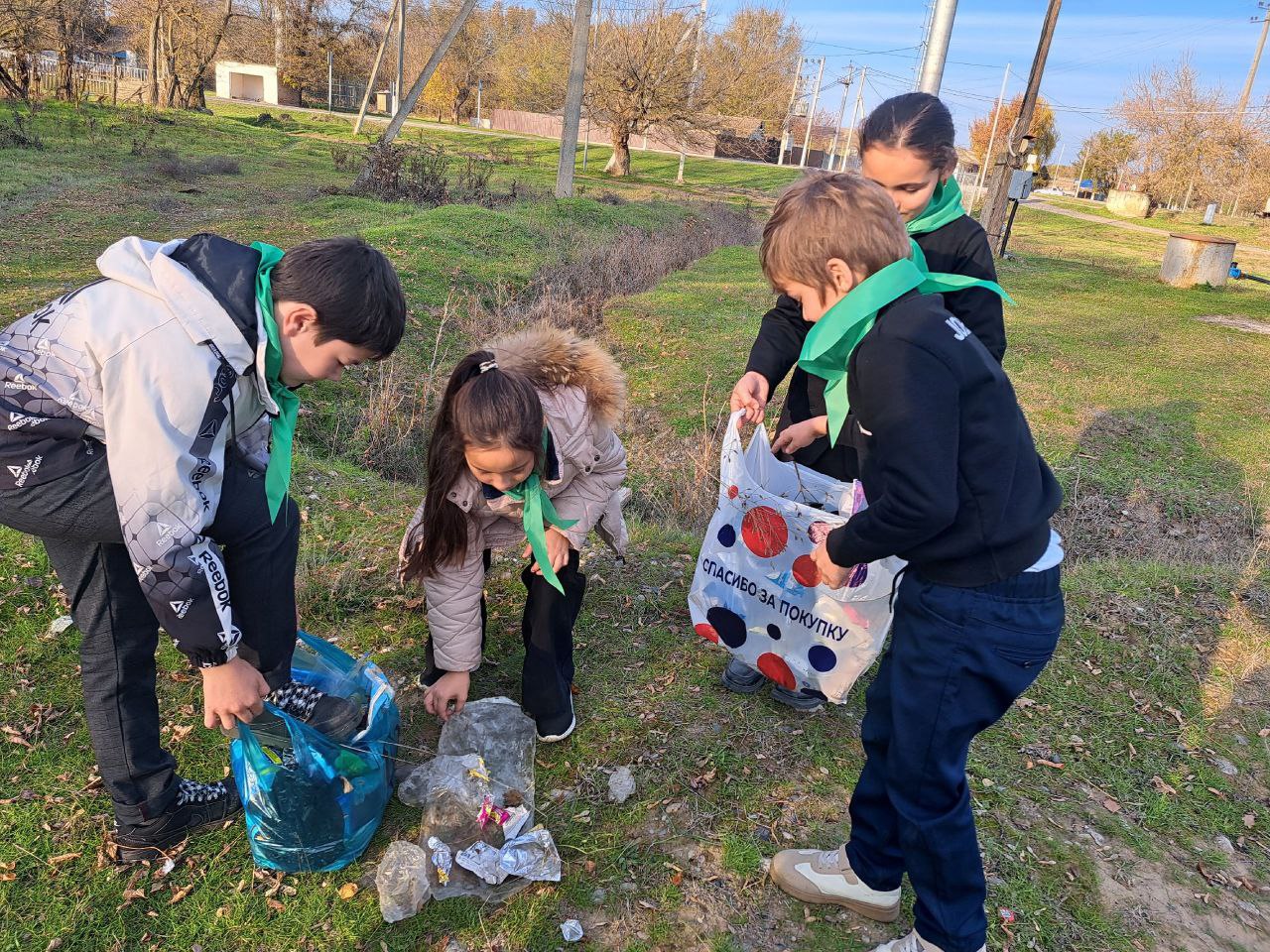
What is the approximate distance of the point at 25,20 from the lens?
16078mm

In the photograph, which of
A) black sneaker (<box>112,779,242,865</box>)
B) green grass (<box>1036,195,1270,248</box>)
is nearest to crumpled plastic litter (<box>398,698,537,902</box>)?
black sneaker (<box>112,779,242,865</box>)

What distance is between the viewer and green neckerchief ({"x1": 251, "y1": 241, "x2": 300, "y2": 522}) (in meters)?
1.75

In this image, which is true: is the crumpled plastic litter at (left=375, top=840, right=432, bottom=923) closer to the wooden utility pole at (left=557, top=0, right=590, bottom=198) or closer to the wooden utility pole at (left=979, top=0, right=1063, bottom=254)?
the wooden utility pole at (left=979, top=0, right=1063, bottom=254)

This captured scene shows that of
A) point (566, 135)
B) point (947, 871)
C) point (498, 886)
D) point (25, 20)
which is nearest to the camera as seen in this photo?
point (947, 871)

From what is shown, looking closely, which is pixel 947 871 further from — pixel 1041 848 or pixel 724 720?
pixel 724 720

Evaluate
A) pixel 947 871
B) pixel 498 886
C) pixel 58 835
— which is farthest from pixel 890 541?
pixel 58 835

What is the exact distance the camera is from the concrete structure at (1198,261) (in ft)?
52.4

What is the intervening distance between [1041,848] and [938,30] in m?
6.31

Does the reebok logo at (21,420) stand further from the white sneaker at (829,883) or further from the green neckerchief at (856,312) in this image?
the white sneaker at (829,883)

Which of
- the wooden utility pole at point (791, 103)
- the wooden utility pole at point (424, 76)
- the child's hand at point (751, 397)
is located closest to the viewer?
the child's hand at point (751, 397)

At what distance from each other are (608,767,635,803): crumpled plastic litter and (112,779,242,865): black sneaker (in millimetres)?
1077

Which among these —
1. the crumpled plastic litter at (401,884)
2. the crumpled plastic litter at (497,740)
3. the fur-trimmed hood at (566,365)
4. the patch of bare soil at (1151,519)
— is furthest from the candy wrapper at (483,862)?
the patch of bare soil at (1151,519)

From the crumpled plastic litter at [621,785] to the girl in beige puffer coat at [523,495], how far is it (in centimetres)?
23

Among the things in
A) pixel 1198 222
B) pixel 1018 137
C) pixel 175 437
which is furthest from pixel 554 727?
pixel 1198 222
